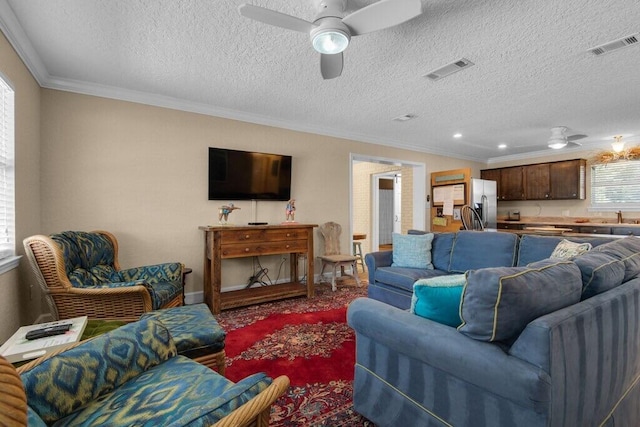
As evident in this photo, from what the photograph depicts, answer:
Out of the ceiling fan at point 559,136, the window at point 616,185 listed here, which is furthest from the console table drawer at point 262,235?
the window at point 616,185

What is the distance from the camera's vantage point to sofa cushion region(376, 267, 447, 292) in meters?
3.13

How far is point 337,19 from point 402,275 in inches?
95.9

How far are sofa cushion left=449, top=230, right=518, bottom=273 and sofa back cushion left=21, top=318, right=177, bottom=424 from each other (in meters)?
2.99

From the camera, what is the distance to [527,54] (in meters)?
2.56

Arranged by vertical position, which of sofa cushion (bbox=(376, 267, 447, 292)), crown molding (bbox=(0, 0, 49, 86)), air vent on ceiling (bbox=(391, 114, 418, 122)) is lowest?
sofa cushion (bbox=(376, 267, 447, 292))

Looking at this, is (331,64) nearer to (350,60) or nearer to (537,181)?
(350,60)

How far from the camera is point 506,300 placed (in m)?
1.10

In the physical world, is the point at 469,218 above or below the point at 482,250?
above

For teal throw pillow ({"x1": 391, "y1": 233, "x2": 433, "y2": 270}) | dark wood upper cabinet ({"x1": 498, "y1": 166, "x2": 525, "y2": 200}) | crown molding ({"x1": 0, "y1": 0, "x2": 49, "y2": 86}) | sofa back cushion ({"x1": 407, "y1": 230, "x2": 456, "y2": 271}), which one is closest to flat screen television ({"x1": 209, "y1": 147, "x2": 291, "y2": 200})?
crown molding ({"x1": 0, "y1": 0, "x2": 49, "y2": 86})

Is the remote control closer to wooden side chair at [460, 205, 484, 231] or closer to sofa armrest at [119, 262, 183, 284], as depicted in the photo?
sofa armrest at [119, 262, 183, 284]

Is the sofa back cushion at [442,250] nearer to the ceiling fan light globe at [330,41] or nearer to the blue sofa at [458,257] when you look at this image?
the blue sofa at [458,257]

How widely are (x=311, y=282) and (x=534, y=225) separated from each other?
5.21m

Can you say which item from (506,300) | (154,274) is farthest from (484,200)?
(154,274)

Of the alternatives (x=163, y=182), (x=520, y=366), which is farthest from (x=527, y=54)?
(x=163, y=182)
